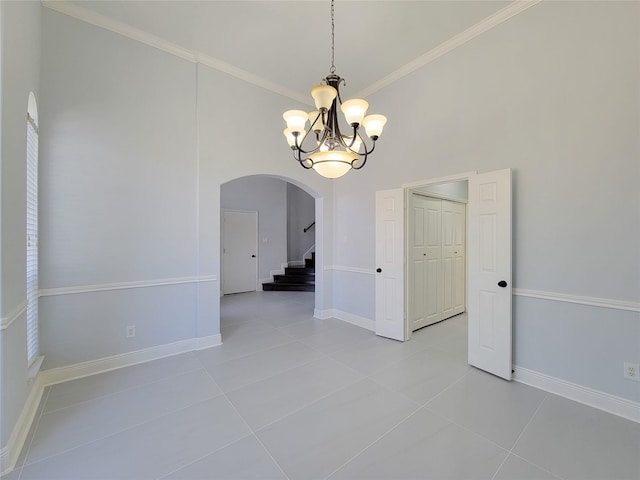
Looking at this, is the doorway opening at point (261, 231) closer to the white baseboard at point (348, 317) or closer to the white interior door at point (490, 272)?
the white baseboard at point (348, 317)

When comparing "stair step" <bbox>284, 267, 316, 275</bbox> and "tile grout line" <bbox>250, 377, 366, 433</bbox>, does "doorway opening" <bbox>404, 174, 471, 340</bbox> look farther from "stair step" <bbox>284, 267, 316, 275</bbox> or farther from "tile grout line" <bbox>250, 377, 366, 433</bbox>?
"stair step" <bbox>284, 267, 316, 275</bbox>

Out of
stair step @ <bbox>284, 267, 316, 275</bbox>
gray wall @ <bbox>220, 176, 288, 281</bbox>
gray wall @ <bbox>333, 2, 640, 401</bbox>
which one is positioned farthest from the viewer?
stair step @ <bbox>284, 267, 316, 275</bbox>

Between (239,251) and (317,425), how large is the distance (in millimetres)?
5587

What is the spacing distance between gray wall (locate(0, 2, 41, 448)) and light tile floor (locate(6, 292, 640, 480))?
0.43m

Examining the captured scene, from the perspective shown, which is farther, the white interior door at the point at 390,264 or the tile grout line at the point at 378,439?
the white interior door at the point at 390,264

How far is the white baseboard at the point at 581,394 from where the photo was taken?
2.06 m

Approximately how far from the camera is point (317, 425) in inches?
78.0

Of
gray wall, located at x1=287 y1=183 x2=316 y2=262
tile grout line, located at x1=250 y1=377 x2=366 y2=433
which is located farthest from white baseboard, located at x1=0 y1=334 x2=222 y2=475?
gray wall, located at x1=287 y1=183 x2=316 y2=262

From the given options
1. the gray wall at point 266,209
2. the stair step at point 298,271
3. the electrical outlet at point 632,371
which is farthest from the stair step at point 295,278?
the electrical outlet at point 632,371

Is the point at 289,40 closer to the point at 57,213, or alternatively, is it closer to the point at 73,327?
the point at 57,213

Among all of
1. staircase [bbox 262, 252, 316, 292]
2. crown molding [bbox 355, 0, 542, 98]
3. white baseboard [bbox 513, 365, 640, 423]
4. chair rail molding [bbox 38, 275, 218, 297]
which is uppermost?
crown molding [bbox 355, 0, 542, 98]

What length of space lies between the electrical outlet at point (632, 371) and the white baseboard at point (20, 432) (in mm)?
4287

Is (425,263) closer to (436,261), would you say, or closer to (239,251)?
(436,261)

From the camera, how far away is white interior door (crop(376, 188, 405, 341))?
3.62 metres
